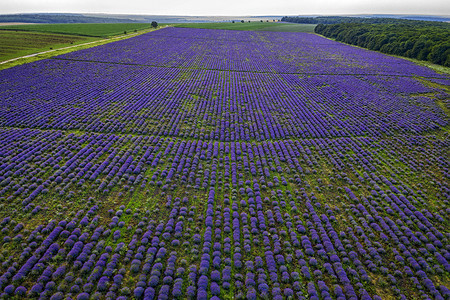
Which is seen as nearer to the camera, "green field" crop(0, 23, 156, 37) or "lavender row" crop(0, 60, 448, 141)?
"lavender row" crop(0, 60, 448, 141)

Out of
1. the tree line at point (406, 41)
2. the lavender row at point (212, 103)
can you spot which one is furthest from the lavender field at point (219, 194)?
the tree line at point (406, 41)

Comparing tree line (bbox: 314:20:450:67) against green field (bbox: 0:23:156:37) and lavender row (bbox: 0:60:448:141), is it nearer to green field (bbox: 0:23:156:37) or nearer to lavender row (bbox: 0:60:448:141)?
lavender row (bbox: 0:60:448:141)

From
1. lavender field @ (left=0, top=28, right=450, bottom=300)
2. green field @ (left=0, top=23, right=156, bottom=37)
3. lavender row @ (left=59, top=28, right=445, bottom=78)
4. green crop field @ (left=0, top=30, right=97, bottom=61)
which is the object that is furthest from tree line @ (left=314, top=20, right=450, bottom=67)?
green crop field @ (left=0, top=30, right=97, bottom=61)

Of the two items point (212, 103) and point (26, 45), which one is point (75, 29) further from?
point (212, 103)

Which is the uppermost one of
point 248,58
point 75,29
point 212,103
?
point 75,29

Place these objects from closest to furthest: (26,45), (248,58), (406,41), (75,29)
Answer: (248,58), (26,45), (406,41), (75,29)

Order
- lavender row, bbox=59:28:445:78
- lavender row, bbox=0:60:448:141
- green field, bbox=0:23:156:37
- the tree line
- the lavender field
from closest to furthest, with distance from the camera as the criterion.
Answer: the lavender field
lavender row, bbox=0:60:448:141
lavender row, bbox=59:28:445:78
the tree line
green field, bbox=0:23:156:37

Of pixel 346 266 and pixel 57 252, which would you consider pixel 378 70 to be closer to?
pixel 346 266

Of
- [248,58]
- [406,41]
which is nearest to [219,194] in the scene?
[248,58]

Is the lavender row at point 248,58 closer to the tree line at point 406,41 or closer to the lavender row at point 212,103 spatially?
the lavender row at point 212,103
